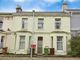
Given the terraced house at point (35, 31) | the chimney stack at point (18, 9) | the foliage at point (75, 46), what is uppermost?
the chimney stack at point (18, 9)

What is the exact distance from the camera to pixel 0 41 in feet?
117

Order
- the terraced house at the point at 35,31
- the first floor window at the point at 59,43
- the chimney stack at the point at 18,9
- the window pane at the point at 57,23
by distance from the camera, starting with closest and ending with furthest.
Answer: the first floor window at the point at 59,43, the terraced house at the point at 35,31, the window pane at the point at 57,23, the chimney stack at the point at 18,9

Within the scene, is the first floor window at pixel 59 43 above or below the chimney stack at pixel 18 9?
below

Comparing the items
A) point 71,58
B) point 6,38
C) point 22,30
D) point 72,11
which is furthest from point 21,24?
point 71,58

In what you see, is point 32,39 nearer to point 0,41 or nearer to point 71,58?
point 0,41

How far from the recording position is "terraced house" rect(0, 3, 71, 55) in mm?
34719

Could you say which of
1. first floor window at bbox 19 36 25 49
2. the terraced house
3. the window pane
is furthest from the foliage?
first floor window at bbox 19 36 25 49

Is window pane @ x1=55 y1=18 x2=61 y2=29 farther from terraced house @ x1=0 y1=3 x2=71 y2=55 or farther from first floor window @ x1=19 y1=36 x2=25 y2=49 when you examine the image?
first floor window @ x1=19 y1=36 x2=25 y2=49

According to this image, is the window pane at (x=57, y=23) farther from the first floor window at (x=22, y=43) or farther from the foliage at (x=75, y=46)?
the first floor window at (x=22, y=43)

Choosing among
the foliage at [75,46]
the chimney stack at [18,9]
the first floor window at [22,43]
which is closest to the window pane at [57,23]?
the foliage at [75,46]

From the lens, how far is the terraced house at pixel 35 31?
34719 millimetres

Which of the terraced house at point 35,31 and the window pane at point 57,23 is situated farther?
the window pane at point 57,23

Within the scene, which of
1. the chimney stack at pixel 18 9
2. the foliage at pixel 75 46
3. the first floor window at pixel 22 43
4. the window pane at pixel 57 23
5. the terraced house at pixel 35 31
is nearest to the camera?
the foliage at pixel 75 46

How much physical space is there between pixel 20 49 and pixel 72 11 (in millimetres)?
11049
